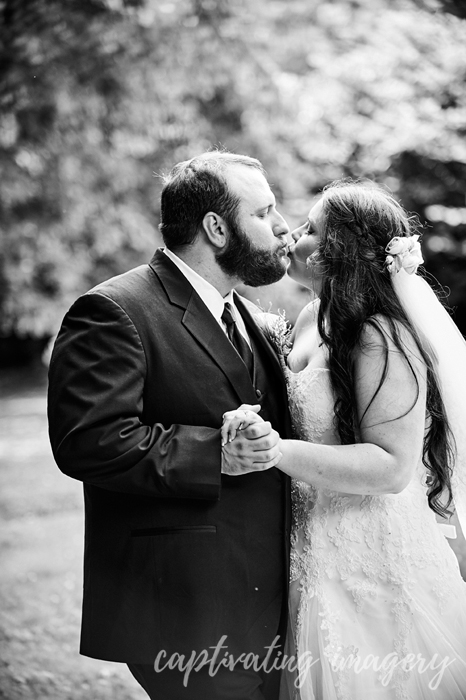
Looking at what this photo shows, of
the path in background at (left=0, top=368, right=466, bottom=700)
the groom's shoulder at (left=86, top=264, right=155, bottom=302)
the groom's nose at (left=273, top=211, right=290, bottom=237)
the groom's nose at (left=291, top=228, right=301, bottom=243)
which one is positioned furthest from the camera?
the path in background at (left=0, top=368, right=466, bottom=700)

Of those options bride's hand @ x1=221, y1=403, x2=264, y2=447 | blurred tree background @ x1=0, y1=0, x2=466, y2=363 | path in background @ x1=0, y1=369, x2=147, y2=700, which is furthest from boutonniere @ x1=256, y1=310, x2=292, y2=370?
blurred tree background @ x1=0, y1=0, x2=466, y2=363

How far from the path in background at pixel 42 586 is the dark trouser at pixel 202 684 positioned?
6.55 ft

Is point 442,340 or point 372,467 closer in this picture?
point 372,467

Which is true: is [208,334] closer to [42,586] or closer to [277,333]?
[277,333]

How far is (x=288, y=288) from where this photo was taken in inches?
299

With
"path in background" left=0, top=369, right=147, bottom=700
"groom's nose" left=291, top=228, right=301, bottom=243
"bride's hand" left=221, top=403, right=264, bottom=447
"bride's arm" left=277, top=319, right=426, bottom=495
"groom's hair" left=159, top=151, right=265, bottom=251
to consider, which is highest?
"groom's hair" left=159, top=151, right=265, bottom=251

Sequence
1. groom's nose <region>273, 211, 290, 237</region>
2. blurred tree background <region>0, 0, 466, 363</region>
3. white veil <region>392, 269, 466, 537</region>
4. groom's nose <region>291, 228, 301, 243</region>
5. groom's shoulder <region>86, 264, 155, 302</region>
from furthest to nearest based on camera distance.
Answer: blurred tree background <region>0, 0, 466, 363</region> → groom's nose <region>291, 228, 301, 243</region> → groom's nose <region>273, 211, 290, 237</region> → white veil <region>392, 269, 466, 537</region> → groom's shoulder <region>86, 264, 155, 302</region>

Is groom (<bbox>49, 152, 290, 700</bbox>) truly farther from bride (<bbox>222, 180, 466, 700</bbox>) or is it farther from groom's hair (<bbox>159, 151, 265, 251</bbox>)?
bride (<bbox>222, 180, 466, 700</bbox>)

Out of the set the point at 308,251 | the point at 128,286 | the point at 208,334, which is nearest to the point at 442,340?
the point at 308,251

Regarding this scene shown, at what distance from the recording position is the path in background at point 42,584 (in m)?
4.53

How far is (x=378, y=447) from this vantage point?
8.48 ft

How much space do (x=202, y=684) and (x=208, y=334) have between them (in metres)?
1.23

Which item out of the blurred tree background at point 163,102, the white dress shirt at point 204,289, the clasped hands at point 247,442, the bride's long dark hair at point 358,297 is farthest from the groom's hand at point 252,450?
the blurred tree background at point 163,102

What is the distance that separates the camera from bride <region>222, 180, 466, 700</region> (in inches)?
102
